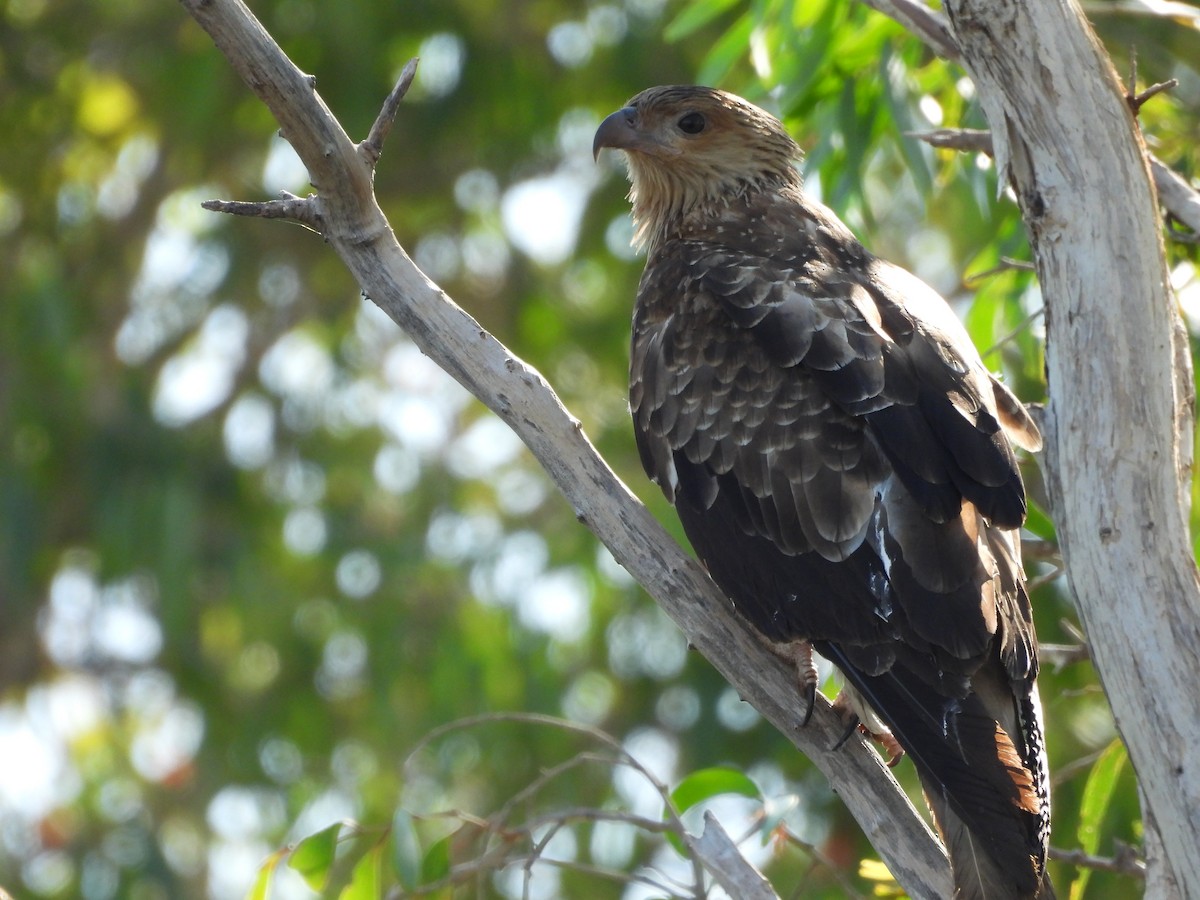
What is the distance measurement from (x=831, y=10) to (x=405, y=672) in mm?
4680

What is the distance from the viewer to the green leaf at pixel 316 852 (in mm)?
3393

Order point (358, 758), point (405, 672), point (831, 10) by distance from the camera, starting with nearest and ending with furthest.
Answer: point (831, 10)
point (405, 672)
point (358, 758)

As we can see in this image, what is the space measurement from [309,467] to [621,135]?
4.97 meters

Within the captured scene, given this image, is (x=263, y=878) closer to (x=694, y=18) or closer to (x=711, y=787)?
(x=711, y=787)

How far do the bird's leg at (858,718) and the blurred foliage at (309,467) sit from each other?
10.9ft

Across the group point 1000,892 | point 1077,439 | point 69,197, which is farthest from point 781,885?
point 69,197

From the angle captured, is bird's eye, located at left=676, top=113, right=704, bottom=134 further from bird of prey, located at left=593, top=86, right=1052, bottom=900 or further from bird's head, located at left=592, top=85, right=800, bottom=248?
bird of prey, located at left=593, top=86, right=1052, bottom=900

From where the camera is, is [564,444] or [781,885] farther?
[781,885]

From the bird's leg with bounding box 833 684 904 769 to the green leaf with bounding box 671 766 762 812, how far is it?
372 millimetres

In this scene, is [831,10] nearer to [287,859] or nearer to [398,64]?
[287,859]

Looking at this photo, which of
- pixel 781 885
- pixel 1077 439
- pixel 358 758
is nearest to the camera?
pixel 1077 439

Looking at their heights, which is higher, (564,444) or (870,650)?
(564,444)

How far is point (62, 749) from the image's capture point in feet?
31.7

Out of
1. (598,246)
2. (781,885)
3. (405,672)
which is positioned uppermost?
(598,246)
